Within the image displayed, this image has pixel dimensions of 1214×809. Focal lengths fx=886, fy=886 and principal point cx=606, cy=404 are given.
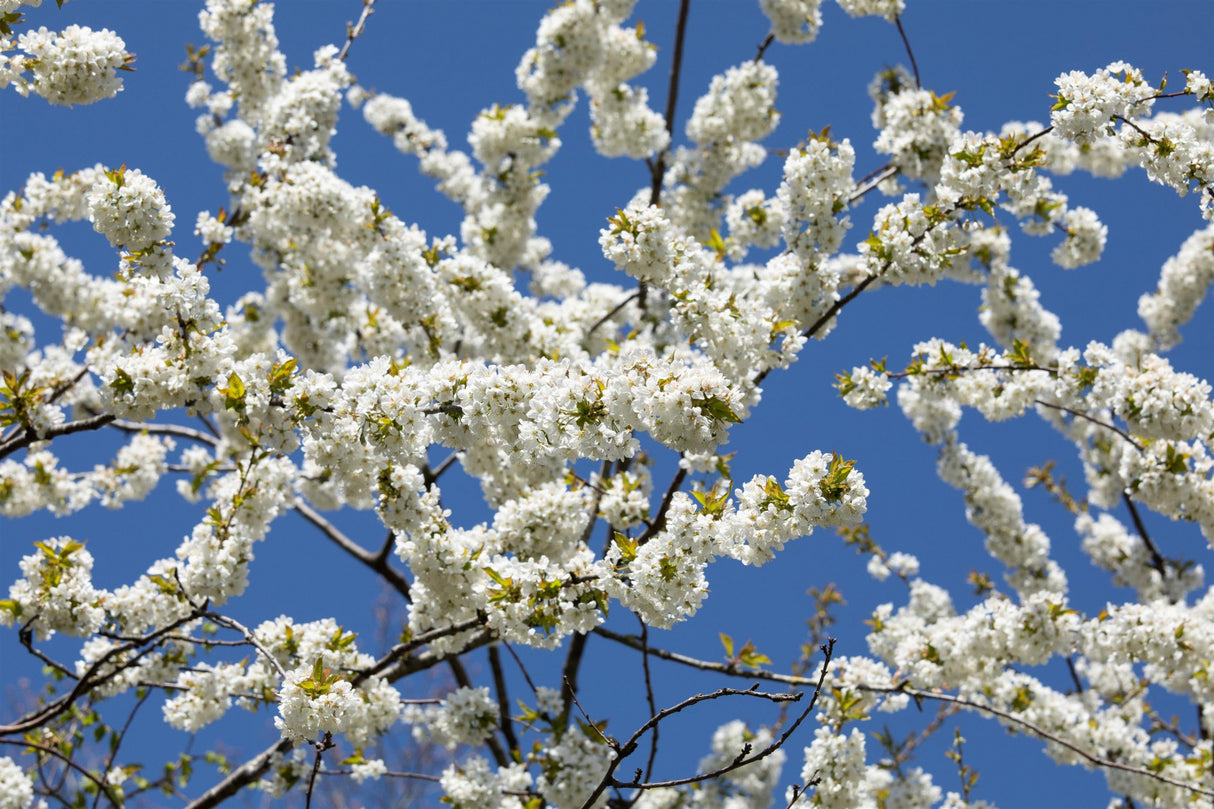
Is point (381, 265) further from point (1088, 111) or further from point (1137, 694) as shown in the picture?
point (1137, 694)

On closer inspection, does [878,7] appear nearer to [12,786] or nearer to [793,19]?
[793,19]

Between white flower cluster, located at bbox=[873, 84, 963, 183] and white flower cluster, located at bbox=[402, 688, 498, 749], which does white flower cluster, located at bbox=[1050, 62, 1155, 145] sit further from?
white flower cluster, located at bbox=[402, 688, 498, 749]

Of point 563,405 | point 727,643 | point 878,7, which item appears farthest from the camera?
point 878,7

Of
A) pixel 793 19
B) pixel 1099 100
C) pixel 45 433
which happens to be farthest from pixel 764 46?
pixel 45 433

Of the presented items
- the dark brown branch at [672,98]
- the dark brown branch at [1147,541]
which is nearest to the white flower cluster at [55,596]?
the dark brown branch at [672,98]

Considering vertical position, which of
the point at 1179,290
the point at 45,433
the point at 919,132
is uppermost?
the point at 1179,290

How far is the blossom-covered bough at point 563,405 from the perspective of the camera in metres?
4.09

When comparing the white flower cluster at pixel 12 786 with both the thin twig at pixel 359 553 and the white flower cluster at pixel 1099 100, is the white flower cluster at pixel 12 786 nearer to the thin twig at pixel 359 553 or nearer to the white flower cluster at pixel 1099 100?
the thin twig at pixel 359 553

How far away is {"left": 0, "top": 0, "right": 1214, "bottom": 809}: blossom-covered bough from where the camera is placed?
409cm

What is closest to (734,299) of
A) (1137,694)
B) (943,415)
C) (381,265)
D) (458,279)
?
(458,279)

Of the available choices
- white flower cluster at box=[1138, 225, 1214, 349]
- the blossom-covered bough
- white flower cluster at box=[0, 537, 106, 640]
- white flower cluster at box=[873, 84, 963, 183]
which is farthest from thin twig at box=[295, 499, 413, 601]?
white flower cluster at box=[1138, 225, 1214, 349]

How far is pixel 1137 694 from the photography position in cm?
722

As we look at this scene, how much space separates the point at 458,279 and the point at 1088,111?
12.6ft

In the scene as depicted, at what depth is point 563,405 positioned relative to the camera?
12.3 ft
